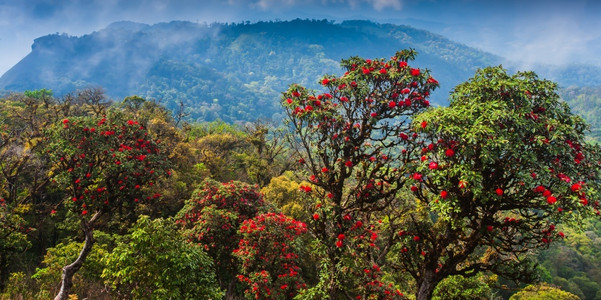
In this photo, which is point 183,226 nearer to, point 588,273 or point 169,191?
point 169,191

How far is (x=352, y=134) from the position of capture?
8.05m

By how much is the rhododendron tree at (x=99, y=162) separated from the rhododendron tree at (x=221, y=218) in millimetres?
2433

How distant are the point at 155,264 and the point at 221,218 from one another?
20.5 ft

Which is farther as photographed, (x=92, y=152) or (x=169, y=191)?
(x=169, y=191)

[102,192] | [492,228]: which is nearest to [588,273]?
[492,228]

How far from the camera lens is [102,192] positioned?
13.2 meters

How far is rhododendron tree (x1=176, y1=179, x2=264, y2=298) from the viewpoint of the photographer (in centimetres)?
1384

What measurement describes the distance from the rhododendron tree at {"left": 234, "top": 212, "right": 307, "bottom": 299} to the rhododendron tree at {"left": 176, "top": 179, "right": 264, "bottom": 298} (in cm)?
139

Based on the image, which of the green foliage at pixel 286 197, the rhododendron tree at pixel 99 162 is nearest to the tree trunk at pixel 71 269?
the rhododendron tree at pixel 99 162

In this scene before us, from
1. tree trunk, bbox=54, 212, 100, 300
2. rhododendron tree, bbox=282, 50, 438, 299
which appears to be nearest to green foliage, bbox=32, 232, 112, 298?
tree trunk, bbox=54, 212, 100, 300

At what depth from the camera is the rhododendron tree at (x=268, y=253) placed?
12.3 meters

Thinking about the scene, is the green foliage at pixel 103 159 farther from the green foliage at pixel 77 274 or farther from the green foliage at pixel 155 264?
the green foliage at pixel 155 264

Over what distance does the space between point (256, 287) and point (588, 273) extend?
7002 cm

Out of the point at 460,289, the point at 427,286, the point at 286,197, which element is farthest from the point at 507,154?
the point at 286,197
